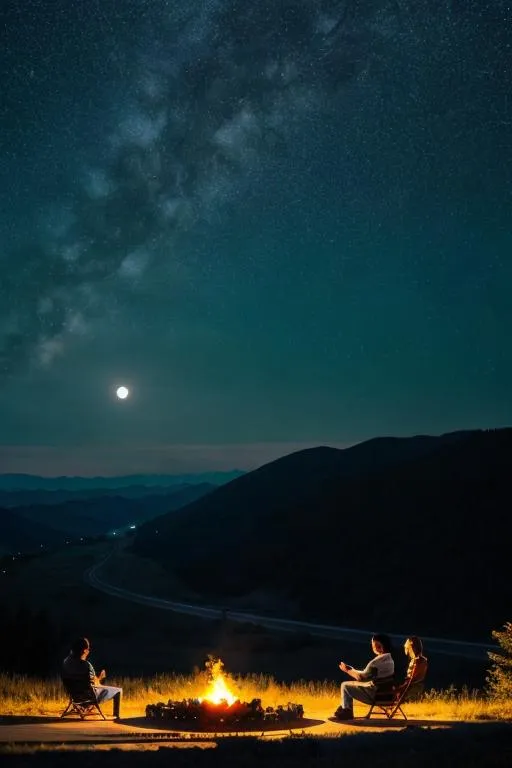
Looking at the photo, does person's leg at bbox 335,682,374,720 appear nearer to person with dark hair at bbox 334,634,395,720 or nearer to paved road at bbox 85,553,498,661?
person with dark hair at bbox 334,634,395,720

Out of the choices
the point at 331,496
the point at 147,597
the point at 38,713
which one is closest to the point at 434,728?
the point at 38,713

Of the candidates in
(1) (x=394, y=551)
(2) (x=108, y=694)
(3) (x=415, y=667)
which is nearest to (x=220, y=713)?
(2) (x=108, y=694)

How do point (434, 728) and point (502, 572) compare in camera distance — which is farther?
point (502, 572)

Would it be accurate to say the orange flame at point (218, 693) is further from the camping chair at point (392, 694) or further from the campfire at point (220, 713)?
the camping chair at point (392, 694)

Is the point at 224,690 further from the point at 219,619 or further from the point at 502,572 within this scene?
the point at 502,572

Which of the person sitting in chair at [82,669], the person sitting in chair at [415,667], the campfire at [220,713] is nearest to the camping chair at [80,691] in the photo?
the person sitting in chair at [82,669]

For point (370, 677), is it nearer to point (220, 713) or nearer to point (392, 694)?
point (392, 694)
